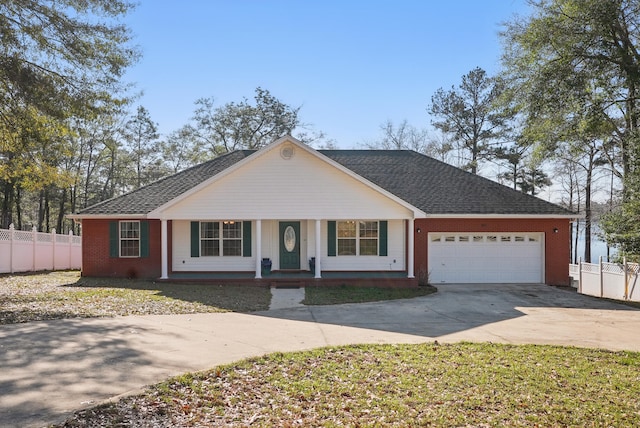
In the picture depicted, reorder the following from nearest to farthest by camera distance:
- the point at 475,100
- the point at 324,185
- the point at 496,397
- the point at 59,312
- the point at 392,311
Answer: the point at 496,397 → the point at 59,312 → the point at 392,311 → the point at 324,185 → the point at 475,100

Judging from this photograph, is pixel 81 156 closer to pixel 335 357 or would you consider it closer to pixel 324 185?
pixel 324 185

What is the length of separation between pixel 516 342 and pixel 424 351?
7.37ft

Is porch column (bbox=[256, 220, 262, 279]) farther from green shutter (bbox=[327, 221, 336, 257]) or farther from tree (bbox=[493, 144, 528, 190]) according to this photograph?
tree (bbox=[493, 144, 528, 190])

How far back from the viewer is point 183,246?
57.7 ft

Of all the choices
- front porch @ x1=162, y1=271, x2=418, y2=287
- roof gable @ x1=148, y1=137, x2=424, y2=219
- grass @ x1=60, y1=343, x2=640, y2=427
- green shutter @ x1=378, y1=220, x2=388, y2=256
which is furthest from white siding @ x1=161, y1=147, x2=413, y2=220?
grass @ x1=60, y1=343, x2=640, y2=427

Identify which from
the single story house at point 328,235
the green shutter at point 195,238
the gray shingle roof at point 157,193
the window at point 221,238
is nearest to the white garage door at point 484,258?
the single story house at point 328,235

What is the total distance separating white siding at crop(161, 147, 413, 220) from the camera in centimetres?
1664

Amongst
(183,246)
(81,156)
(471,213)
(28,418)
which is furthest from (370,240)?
(81,156)

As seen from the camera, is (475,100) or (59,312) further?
(475,100)

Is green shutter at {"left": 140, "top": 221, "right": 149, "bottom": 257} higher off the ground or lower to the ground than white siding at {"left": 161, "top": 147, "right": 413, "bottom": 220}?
lower

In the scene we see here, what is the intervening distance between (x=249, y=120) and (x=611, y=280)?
27666mm

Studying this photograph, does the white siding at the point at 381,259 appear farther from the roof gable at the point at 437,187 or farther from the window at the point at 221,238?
the window at the point at 221,238

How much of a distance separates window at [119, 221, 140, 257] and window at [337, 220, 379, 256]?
7.95 meters

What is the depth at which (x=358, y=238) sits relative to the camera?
58.2ft
